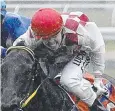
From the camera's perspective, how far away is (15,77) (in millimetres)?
3654

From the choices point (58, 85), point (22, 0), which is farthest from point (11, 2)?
point (58, 85)

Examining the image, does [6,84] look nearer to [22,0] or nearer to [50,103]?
[50,103]

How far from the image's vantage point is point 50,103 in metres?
3.95

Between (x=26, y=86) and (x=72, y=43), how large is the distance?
0.91 metres

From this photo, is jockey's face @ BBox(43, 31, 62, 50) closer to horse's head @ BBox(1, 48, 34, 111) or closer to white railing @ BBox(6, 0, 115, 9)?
horse's head @ BBox(1, 48, 34, 111)

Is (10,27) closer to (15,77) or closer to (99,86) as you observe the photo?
(99,86)

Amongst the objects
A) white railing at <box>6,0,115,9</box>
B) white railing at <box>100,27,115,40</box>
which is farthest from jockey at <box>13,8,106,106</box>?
white railing at <box>6,0,115,9</box>

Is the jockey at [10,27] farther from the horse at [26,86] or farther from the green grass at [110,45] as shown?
the green grass at [110,45]

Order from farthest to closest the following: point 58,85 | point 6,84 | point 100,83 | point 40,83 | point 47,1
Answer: point 47,1 < point 100,83 < point 58,85 < point 40,83 < point 6,84

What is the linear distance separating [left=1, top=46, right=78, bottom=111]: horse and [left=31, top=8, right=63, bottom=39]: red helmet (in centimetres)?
32

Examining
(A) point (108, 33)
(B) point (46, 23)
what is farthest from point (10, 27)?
(A) point (108, 33)

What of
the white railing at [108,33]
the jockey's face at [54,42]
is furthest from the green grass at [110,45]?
the jockey's face at [54,42]

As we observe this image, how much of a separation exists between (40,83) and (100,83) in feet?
3.38

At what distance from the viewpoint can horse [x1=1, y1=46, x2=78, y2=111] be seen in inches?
141
